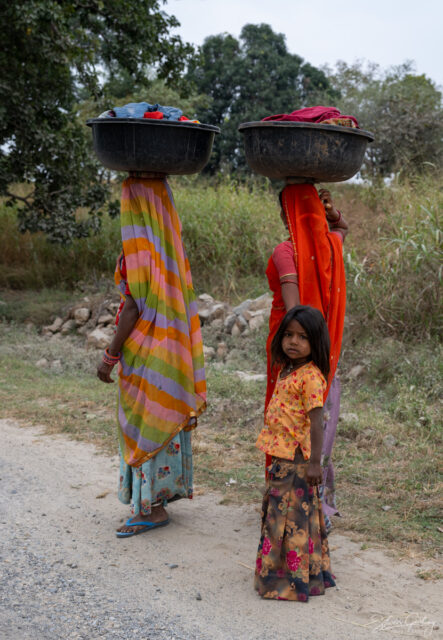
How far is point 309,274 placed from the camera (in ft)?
10.4

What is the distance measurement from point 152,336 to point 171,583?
1193 mm

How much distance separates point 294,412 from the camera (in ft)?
9.41

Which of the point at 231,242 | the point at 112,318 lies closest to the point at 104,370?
the point at 112,318

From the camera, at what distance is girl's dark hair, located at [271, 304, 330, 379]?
2811mm

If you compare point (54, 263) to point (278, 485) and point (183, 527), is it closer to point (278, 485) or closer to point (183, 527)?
point (183, 527)

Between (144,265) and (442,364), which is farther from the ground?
(144,265)

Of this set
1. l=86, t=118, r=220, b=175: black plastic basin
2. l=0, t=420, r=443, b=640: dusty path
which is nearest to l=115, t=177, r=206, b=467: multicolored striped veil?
l=86, t=118, r=220, b=175: black plastic basin

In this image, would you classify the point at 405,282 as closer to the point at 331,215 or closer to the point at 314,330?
the point at 331,215

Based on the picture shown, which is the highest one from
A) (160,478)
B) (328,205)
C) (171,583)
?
(328,205)

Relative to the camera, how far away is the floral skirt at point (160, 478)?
3541 millimetres

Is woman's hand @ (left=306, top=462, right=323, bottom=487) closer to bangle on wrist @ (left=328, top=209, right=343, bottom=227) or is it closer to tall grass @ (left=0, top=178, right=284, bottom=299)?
bangle on wrist @ (left=328, top=209, right=343, bottom=227)

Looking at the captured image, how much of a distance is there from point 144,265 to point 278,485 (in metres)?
1.31

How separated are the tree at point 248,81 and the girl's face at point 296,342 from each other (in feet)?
59.5

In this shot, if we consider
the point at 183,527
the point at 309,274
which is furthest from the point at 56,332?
the point at 309,274
